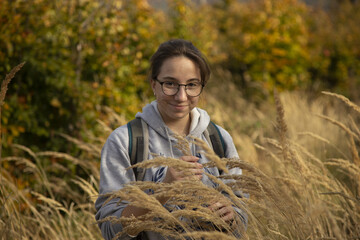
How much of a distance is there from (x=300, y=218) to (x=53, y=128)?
3.13 meters

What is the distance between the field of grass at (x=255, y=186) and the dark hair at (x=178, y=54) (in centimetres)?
51

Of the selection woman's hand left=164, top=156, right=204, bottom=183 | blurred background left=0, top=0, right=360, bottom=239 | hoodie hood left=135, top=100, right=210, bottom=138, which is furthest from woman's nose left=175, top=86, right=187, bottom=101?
blurred background left=0, top=0, right=360, bottom=239

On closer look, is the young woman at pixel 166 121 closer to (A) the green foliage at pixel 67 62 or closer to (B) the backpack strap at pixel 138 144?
(B) the backpack strap at pixel 138 144

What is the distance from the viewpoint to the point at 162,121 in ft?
6.66

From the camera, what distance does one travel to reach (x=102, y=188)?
1854mm

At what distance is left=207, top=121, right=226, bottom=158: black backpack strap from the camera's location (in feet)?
6.66

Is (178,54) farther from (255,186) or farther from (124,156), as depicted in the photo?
(255,186)

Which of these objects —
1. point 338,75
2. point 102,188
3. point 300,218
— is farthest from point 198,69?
point 338,75

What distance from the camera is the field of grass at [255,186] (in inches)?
55.4

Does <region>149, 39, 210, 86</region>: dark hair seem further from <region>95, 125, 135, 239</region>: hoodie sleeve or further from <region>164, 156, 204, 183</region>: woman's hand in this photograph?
<region>164, 156, 204, 183</region>: woman's hand

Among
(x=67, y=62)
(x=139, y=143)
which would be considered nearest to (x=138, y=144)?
(x=139, y=143)

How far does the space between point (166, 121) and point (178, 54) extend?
36cm

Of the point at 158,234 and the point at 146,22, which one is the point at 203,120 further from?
the point at 146,22

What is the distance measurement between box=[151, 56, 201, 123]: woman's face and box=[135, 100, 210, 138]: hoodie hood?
5 centimetres
